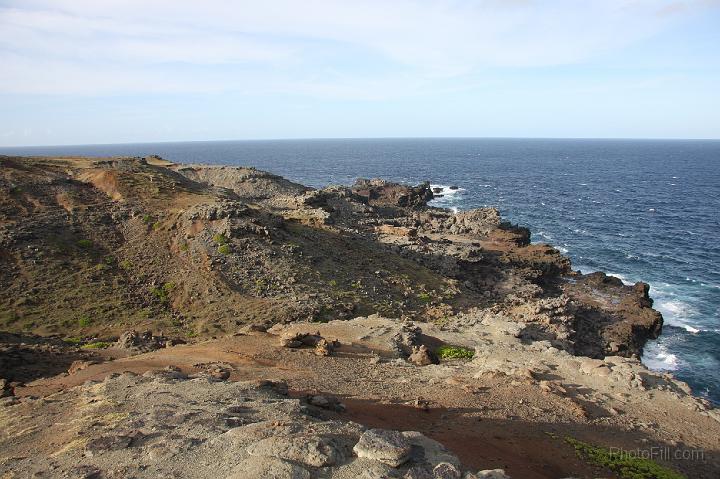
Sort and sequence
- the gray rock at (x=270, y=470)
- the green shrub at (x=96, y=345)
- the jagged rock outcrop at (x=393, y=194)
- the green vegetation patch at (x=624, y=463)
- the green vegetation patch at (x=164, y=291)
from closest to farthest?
the gray rock at (x=270, y=470) < the green vegetation patch at (x=624, y=463) < the green shrub at (x=96, y=345) < the green vegetation patch at (x=164, y=291) < the jagged rock outcrop at (x=393, y=194)

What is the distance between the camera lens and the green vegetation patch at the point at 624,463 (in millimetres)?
13641

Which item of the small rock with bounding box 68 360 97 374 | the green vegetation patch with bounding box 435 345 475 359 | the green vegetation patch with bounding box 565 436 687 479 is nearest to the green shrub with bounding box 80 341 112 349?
the small rock with bounding box 68 360 97 374

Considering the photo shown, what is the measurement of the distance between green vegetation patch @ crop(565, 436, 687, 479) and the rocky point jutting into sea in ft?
0.47

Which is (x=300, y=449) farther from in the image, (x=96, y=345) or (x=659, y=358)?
(x=659, y=358)

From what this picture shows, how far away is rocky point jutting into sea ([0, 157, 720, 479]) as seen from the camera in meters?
11.0

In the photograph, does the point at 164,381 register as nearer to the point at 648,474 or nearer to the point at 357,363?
the point at 357,363

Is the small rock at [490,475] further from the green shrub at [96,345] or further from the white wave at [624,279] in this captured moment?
the white wave at [624,279]

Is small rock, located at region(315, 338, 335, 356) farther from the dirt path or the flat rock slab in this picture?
the flat rock slab

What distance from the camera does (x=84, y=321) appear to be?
1112 inches

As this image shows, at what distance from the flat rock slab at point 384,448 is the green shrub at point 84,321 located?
77.5 feet

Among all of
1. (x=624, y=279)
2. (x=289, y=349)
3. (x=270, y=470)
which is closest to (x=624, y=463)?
(x=270, y=470)

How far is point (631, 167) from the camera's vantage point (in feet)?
559

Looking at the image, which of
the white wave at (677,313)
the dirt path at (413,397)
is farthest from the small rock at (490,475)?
the white wave at (677,313)

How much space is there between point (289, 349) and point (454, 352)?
7.91 metres
